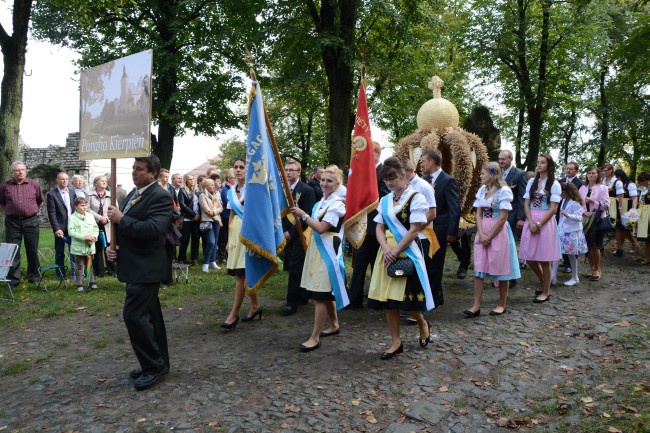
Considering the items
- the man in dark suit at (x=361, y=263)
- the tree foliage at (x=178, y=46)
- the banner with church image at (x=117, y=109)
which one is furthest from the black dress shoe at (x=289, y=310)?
the tree foliage at (x=178, y=46)

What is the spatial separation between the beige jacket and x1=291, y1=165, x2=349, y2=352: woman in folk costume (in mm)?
5978

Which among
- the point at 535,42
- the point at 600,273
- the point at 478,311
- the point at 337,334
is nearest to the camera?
the point at 337,334

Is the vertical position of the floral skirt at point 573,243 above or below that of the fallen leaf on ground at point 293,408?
above

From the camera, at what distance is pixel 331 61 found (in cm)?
1575

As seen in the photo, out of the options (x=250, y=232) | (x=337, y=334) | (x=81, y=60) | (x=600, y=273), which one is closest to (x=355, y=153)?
(x=250, y=232)

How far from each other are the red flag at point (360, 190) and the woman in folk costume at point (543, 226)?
8.20ft

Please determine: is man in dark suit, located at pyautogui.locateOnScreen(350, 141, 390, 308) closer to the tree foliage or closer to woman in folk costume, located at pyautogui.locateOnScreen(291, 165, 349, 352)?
woman in folk costume, located at pyautogui.locateOnScreen(291, 165, 349, 352)

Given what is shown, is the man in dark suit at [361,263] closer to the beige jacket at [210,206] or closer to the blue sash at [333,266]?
the blue sash at [333,266]

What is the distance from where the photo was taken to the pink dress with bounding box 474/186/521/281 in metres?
6.70

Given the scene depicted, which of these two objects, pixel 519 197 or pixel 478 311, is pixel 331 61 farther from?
pixel 478 311

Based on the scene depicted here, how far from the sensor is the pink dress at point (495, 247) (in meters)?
6.70

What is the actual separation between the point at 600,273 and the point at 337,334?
6.06 m

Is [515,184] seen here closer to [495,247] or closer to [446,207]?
[495,247]

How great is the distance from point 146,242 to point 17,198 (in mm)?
6094
